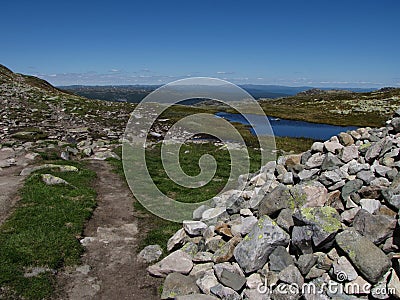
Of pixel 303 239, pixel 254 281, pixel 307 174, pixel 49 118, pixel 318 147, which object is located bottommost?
pixel 254 281

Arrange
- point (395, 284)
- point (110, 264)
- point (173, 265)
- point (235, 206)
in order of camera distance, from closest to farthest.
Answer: point (395, 284) < point (173, 265) < point (110, 264) < point (235, 206)

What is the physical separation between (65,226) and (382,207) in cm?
1107

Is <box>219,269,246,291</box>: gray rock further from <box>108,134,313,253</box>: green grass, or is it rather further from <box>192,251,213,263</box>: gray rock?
<box>108,134,313,253</box>: green grass

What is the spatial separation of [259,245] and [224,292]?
1517 mm

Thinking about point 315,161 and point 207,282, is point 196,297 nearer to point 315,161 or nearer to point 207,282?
point 207,282

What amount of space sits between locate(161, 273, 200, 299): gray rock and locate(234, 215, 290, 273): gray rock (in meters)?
1.49

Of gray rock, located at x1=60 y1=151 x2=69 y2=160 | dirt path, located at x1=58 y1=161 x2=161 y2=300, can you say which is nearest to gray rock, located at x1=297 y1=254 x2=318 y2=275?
dirt path, located at x1=58 y1=161 x2=161 y2=300

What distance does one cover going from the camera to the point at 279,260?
8820 millimetres

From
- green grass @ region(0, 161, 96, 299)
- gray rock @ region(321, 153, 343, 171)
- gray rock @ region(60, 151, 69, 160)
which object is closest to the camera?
green grass @ region(0, 161, 96, 299)

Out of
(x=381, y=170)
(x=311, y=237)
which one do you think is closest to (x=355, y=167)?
(x=381, y=170)

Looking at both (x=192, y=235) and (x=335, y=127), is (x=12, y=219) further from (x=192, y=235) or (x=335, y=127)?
(x=335, y=127)

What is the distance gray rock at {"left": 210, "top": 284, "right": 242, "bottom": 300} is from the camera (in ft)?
28.4

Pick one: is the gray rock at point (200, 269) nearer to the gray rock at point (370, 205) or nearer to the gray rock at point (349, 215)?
the gray rock at point (349, 215)

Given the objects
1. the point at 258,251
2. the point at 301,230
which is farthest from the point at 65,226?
the point at 301,230
